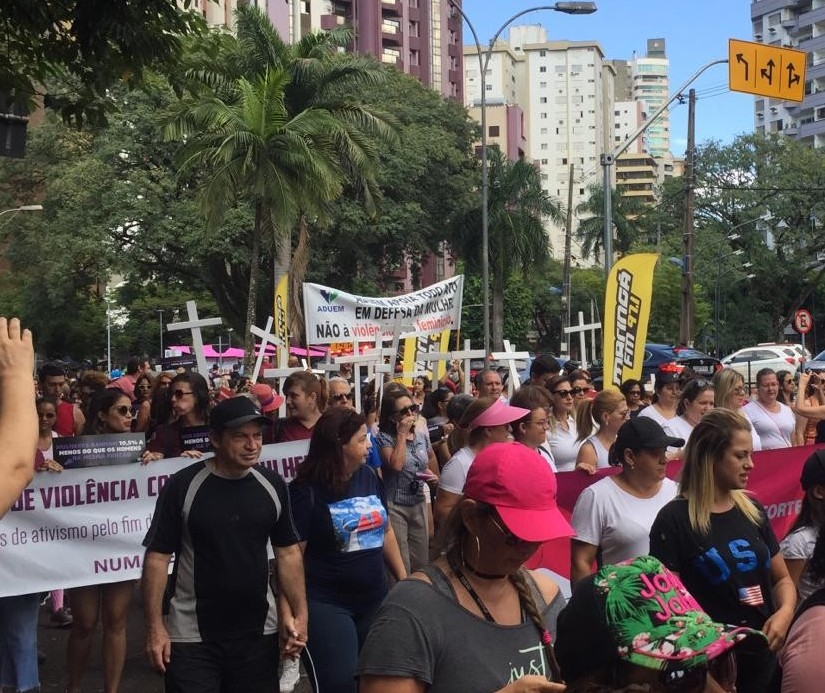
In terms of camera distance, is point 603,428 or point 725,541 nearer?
point 725,541

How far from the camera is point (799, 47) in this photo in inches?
4227

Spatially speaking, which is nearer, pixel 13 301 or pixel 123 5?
pixel 123 5

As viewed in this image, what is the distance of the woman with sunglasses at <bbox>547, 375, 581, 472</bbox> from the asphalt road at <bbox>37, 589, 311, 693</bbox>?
2155 millimetres

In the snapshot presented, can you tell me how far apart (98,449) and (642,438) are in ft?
11.2

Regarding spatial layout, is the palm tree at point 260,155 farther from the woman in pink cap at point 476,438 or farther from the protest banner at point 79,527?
the woman in pink cap at point 476,438

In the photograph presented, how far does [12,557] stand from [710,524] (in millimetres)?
4153

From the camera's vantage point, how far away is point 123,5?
27.5 feet

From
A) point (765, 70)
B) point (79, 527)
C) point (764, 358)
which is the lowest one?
point (764, 358)

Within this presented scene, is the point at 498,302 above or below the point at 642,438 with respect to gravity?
below

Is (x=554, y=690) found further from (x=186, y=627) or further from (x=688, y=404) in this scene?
(x=688, y=404)

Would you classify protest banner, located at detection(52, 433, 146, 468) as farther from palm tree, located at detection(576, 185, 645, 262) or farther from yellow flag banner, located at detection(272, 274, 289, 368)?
palm tree, located at detection(576, 185, 645, 262)

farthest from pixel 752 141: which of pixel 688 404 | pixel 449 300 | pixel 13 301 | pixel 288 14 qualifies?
pixel 688 404

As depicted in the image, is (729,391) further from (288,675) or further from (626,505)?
(288,675)

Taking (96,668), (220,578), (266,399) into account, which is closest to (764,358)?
(266,399)
